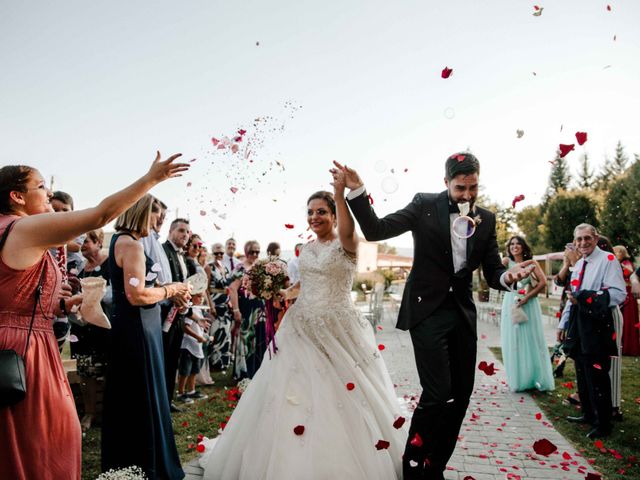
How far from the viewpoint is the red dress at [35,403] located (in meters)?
2.17

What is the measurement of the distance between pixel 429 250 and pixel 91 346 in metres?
4.18

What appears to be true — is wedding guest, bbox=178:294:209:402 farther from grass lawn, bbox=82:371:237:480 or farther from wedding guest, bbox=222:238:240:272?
wedding guest, bbox=222:238:240:272

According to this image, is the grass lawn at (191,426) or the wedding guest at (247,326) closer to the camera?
the grass lawn at (191,426)

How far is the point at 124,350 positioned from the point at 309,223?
2093 millimetres

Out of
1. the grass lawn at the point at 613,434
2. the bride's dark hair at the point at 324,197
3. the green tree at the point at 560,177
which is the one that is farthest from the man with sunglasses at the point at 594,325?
the green tree at the point at 560,177

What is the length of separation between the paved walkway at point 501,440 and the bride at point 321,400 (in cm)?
77

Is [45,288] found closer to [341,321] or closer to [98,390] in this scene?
[341,321]

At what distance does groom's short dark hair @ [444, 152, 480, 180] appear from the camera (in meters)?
3.66

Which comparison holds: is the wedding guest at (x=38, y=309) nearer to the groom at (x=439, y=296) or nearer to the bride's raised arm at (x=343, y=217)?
the bride's raised arm at (x=343, y=217)

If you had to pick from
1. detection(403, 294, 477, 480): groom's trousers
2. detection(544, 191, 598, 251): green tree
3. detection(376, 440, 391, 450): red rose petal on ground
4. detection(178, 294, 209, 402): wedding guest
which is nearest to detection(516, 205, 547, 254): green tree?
detection(544, 191, 598, 251): green tree

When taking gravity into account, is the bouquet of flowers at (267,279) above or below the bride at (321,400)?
above

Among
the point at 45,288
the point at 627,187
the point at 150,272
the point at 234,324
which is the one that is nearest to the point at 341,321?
the point at 150,272

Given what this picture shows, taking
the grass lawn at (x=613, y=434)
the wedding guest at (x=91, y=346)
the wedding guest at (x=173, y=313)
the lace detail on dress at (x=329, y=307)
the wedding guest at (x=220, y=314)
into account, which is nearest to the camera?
the lace detail on dress at (x=329, y=307)

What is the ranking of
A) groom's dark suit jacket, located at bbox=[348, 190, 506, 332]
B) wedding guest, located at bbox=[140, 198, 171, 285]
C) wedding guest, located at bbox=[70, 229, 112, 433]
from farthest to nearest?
1. wedding guest, located at bbox=[70, 229, 112, 433]
2. wedding guest, located at bbox=[140, 198, 171, 285]
3. groom's dark suit jacket, located at bbox=[348, 190, 506, 332]
